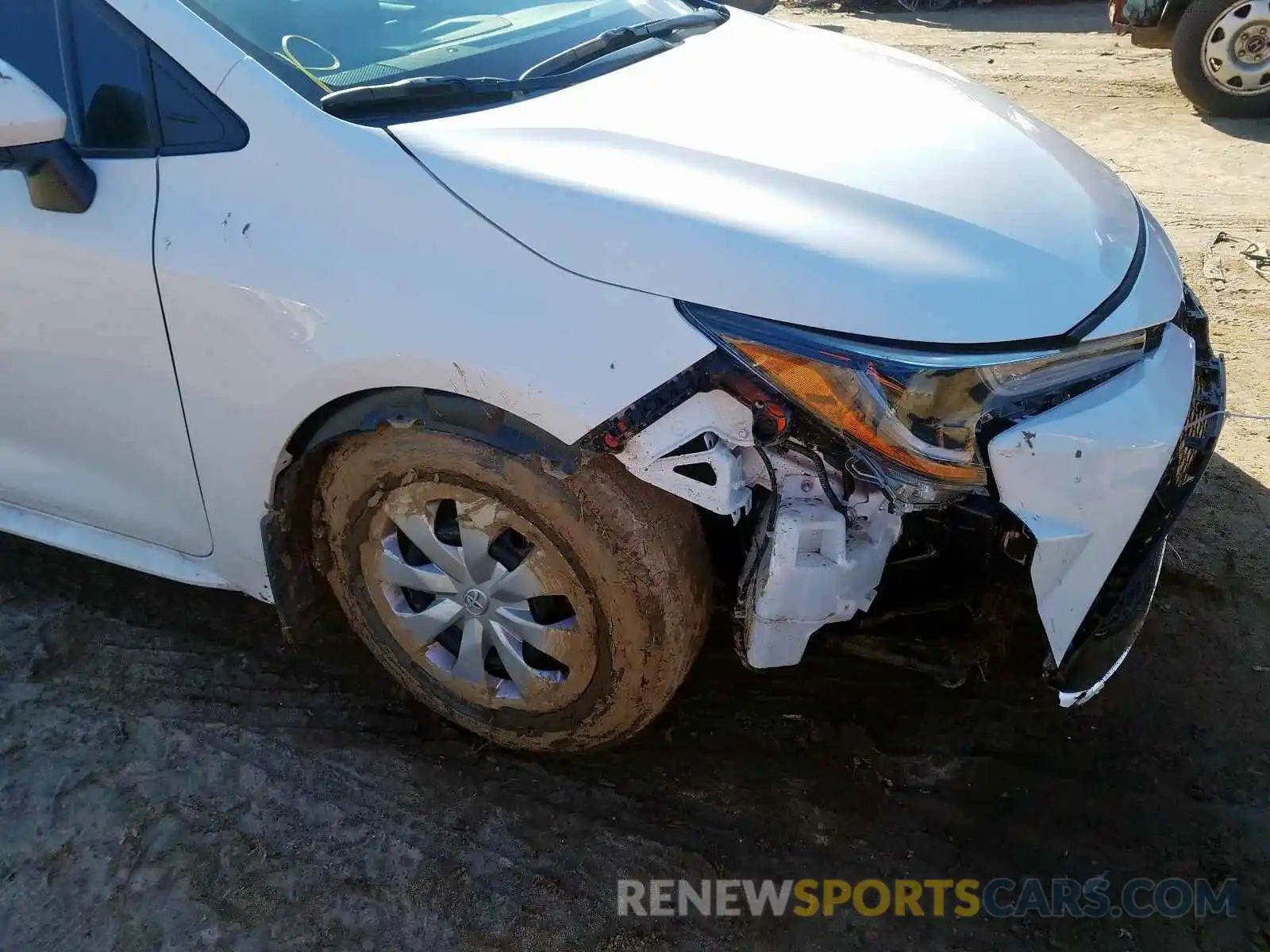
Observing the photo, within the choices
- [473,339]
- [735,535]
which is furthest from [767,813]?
[473,339]

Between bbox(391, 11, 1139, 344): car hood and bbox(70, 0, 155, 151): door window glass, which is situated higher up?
bbox(70, 0, 155, 151): door window glass

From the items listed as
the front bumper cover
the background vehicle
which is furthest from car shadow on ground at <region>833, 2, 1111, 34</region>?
the front bumper cover

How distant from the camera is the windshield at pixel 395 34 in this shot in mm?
1868

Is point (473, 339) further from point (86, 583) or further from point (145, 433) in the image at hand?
point (86, 583)

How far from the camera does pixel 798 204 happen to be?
5.49 feet

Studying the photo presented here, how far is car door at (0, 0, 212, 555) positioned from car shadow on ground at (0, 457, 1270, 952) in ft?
2.20

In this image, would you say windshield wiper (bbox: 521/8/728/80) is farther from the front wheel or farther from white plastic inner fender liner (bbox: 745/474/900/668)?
the front wheel

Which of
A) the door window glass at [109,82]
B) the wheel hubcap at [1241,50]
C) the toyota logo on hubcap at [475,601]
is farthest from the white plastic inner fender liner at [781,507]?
the wheel hubcap at [1241,50]

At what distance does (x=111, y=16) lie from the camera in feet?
6.12

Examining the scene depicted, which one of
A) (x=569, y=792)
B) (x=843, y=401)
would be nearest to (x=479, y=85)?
(x=843, y=401)

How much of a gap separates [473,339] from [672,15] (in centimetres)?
154

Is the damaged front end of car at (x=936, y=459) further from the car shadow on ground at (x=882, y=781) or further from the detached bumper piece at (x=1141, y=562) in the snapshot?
the car shadow on ground at (x=882, y=781)

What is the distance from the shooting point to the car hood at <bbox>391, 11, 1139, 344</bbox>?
5.17ft

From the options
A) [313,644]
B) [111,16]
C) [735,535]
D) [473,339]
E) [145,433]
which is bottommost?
[313,644]
